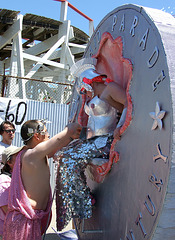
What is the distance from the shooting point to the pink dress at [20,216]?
2.41m

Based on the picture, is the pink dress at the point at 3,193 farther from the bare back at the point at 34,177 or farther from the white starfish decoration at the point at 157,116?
the white starfish decoration at the point at 157,116

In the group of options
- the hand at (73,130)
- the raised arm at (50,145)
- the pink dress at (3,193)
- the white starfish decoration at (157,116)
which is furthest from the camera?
the pink dress at (3,193)

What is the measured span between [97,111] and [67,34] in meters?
11.1

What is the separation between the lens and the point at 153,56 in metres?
1.79

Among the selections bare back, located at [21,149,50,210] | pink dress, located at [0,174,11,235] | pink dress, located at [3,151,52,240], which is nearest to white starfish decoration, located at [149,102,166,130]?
bare back, located at [21,149,50,210]

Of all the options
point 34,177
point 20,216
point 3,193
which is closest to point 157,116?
point 34,177

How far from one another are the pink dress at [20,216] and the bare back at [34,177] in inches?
1.8

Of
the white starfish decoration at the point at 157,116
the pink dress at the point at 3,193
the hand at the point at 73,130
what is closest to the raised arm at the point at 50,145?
the hand at the point at 73,130

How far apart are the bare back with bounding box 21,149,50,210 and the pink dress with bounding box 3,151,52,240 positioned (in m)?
0.05

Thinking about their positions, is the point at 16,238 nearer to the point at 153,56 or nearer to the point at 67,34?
the point at 153,56

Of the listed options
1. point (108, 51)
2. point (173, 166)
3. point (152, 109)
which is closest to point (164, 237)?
point (173, 166)

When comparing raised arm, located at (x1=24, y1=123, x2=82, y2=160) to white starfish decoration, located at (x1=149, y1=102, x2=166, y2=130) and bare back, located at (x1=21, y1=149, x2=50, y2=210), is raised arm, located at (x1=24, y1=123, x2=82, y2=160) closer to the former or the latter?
bare back, located at (x1=21, y1=149, x2=50, y2=210)

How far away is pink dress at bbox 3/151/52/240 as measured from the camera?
2.41 m

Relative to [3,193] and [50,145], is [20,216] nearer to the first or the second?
[3,193]
